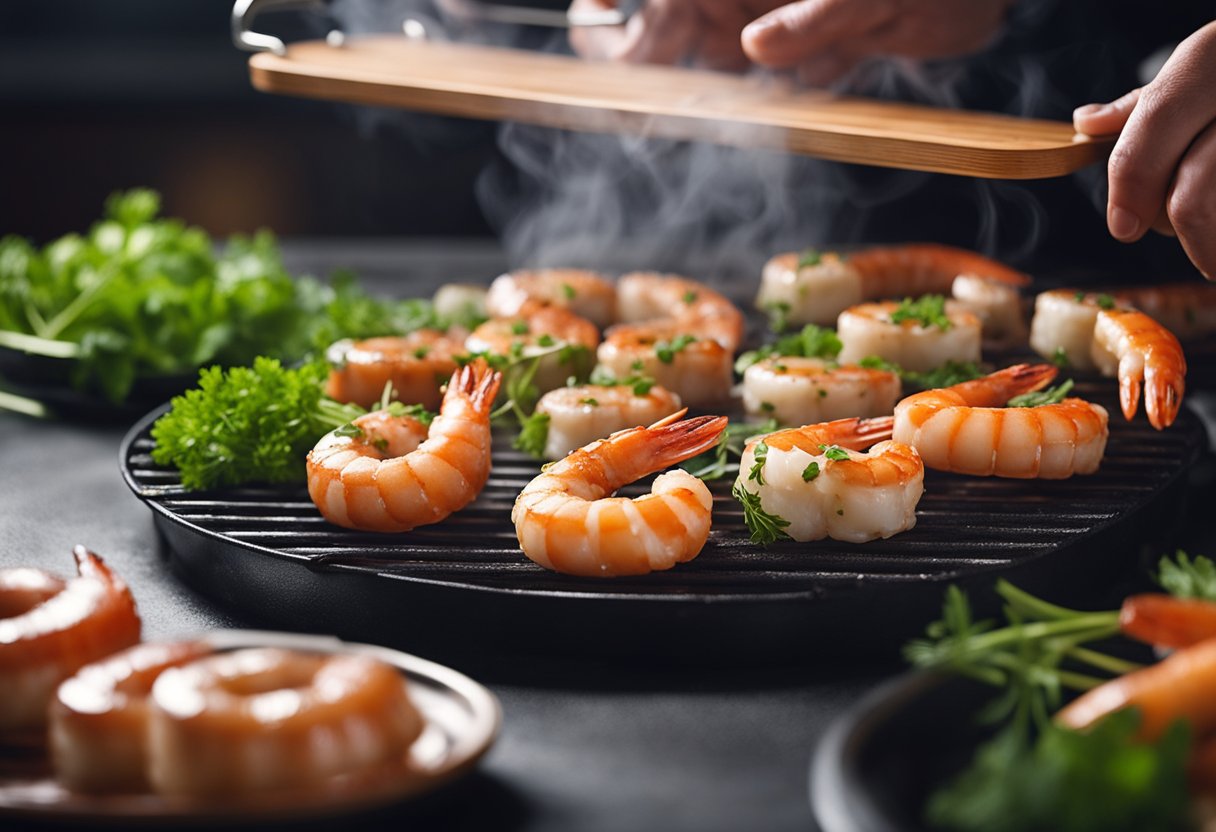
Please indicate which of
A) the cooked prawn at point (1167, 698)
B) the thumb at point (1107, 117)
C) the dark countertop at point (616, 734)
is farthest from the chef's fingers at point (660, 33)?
the cooked prawn at point (1167, 698)

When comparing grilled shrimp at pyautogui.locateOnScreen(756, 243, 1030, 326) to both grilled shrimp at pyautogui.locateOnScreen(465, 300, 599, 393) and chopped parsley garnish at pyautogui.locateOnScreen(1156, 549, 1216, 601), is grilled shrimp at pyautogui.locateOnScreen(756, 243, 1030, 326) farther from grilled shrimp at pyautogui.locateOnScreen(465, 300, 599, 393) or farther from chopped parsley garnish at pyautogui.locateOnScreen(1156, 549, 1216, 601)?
chopped parsley garnish at pyautogui.locateOnScreen(1156, 549, 1216, 601)

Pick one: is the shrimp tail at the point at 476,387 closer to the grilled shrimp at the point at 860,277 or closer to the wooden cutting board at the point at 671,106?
the wooden cutting board at the point at 671,106

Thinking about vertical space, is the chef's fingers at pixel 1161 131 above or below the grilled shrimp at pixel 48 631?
above

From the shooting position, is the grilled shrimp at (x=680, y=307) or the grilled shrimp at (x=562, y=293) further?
the grilled shrimp at (x=562, y=293)

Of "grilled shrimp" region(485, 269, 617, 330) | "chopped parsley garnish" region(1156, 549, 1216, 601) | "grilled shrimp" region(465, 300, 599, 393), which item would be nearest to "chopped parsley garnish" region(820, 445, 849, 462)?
"chopped parsley garnish" region(1156, 549, 1216, 601)

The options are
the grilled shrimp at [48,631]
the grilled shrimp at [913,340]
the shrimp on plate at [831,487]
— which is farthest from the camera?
the grilled shrimp at [913,340]

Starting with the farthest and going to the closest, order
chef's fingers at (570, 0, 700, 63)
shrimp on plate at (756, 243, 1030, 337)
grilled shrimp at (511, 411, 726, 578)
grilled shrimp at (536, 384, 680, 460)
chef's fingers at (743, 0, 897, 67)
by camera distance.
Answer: chef's fingers at (570, 0, 700, 63)
shrimp on plate at (756, 243, 1030, 337)
chef's fingers at (743, 0, 897, 67)
grilled shrimp at (536, 384, 680, 460)
grilled shrimp at (511, 411, 726, 578)

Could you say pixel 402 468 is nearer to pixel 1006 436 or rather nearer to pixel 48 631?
pixel 48 631
